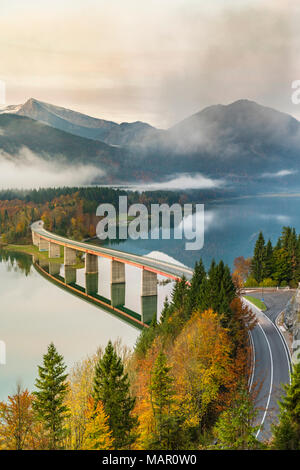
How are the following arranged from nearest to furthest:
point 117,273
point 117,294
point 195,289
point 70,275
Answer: point 195,289, point 117,294, point 117,273, point 70,275

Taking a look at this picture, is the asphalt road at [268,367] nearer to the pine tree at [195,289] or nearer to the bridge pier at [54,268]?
the pine tree at [195,289]

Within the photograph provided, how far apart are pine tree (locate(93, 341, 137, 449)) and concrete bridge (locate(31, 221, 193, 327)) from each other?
16844 millimetres

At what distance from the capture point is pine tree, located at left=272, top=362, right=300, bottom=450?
1174cm

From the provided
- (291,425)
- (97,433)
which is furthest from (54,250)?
(291,425)

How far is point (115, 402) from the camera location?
46.8 feet

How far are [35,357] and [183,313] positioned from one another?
38.2 feet

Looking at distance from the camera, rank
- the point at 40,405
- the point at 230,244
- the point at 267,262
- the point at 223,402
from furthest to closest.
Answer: the point at 230,244 → the point at 267,262 → the point at 223,402 → the point at 40,405

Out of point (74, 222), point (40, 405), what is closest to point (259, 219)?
point (74, 222)

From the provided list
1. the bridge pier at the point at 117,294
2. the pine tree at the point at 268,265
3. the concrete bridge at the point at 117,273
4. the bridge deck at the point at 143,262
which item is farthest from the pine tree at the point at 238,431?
the bridge pier at the point at 117,294

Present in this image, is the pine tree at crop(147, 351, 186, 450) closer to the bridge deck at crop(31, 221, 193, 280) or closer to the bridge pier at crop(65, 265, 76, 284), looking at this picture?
the bridge deck at crop(31, 221, 193, 280)

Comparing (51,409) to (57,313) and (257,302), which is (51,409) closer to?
(257,302)

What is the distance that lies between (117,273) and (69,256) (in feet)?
48.0

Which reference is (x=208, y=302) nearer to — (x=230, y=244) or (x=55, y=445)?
(x=55, y=445)
